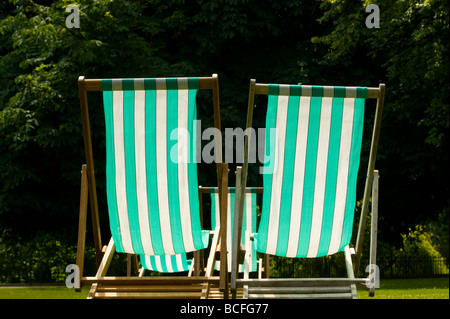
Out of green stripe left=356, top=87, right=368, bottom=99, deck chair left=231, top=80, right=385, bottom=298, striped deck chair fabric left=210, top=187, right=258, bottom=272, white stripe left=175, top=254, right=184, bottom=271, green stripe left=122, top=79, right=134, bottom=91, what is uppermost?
green stripe left=122, top=79, right=134, bottom=91

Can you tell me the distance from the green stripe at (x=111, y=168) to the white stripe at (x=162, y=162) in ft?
0.77

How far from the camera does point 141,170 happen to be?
337 cm

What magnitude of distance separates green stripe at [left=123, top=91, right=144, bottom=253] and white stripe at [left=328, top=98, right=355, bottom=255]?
41.3 inches

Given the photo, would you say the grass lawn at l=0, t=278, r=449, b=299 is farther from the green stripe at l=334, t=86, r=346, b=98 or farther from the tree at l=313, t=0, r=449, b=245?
the green stripe at l=334, t=86, r=346, b=98

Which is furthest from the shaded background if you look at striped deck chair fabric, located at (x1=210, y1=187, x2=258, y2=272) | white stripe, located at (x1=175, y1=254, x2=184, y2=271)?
white stripe, located at (x1=175, y1=254, x2=184, y2=271)

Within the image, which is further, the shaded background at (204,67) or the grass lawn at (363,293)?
the shaded background at (204,67)

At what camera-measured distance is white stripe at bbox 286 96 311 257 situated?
10.8 feet

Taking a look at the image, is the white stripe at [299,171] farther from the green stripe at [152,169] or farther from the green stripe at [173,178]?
the green stripe at [152,169]

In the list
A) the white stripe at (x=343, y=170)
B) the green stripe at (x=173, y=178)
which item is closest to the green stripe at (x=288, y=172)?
the white stripe at (x=343, y=170)

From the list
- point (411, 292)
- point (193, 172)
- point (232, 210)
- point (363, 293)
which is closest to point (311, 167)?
point (193, 172)

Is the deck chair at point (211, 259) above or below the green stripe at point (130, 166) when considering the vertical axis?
below

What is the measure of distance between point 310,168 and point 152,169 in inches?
32.3

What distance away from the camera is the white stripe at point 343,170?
3.29m

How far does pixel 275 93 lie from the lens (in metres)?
3.20
